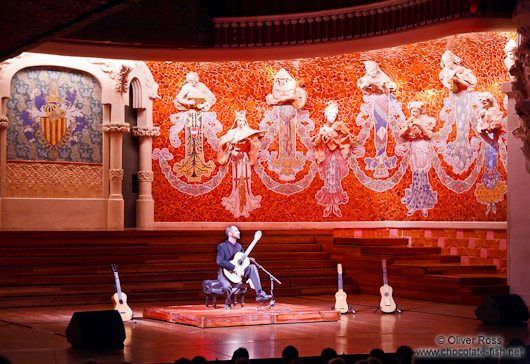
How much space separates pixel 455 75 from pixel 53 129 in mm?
7124

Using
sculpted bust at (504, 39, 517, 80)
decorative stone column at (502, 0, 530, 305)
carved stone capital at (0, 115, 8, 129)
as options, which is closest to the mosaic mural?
carved stone capital at (0, 115, 8, 129)

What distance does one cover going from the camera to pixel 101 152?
15.6 meters

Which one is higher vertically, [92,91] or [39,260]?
[92,91]

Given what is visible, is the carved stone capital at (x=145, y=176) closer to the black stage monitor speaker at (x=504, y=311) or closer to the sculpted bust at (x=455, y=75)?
the sculpted bust at (x=455, y=75)

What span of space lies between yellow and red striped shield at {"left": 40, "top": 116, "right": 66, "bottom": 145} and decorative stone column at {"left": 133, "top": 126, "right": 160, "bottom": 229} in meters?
1.30

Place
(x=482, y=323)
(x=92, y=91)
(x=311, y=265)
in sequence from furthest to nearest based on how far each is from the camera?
(x=92, y=91)
(x=311, y=265)
(x=482, y=323)

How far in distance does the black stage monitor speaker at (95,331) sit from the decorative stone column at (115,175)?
25.2ft

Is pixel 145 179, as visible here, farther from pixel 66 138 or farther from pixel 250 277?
pixel 250 277

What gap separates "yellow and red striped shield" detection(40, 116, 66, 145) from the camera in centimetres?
1521

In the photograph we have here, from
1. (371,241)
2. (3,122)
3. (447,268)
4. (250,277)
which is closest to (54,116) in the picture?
(3,122)

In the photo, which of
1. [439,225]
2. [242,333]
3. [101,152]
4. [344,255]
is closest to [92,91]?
[101,152]

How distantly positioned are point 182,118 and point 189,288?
14.3 feet

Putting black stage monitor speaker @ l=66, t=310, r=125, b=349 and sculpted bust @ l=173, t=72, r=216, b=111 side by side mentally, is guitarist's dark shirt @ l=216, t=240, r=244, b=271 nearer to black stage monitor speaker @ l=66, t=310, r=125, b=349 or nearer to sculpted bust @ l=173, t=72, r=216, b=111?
black stage monitor speaker @ l=66, t=310, r=125, b=349

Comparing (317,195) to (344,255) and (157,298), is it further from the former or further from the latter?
(157,298)
